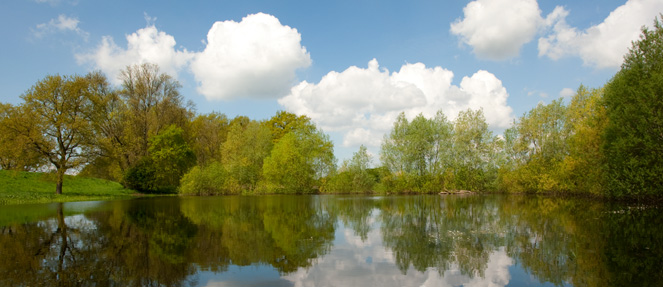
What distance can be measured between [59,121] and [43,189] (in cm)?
828

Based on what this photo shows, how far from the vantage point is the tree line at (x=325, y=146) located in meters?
23.6

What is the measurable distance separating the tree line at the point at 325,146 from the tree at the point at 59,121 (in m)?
0.10

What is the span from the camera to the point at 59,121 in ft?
107

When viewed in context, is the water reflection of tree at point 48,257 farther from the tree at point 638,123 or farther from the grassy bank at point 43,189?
the tree at point 638,123

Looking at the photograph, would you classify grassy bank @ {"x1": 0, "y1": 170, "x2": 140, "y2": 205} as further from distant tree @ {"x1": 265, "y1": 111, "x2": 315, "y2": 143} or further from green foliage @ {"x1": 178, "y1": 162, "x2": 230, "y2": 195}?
distant tree @ {"x1": 265, "y1": 111, "x2": 315, "y2": 143}

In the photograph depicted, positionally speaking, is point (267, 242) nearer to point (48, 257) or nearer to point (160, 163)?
Result: point (48, 257)

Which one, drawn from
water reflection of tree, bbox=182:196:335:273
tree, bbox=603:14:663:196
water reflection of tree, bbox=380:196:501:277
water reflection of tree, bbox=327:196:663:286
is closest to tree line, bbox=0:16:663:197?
tree, bbox=603:14:663:196

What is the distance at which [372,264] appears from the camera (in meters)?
8.30

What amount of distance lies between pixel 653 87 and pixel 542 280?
21.6 m

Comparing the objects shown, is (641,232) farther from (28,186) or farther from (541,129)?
(28,186)

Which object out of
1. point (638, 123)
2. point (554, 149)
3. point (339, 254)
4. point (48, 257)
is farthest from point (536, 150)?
point (48, 257)

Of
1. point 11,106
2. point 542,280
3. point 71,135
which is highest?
point 11,106

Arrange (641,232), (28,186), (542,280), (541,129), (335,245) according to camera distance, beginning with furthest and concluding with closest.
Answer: (541,129), (28,186), (641,232), (335,245), (542,280)

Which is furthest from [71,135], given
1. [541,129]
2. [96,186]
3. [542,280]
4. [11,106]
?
[541,129]
